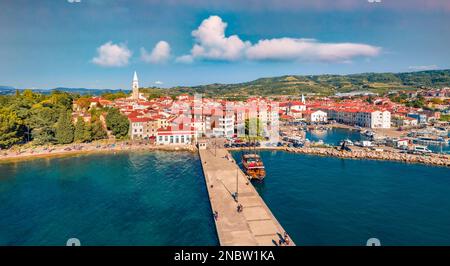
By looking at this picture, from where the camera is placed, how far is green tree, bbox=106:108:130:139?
902 inches

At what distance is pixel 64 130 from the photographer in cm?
2169

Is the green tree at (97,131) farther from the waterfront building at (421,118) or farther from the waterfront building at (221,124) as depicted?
the waterfront building at (421,118)

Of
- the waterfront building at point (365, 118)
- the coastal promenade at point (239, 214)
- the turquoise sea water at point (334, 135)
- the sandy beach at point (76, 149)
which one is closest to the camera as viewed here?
the coastal promenade at point (239, 214)

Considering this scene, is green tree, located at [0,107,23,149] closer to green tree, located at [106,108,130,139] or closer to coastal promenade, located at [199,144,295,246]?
green tree, located at [106,108,130,139]

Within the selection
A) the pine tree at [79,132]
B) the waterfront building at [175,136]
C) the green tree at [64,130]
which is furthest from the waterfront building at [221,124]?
the green tree at [64,130]

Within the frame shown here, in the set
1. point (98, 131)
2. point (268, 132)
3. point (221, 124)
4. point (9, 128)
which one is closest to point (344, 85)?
point (268, 132)

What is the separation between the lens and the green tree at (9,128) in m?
20.0

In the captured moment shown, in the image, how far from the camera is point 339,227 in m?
9.30

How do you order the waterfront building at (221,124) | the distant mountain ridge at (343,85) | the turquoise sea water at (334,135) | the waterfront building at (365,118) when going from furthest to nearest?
the distant mountain ridge at (343,85)
the waterfront building at (365,118)
the turquoise sea water at (334,135)
the waterfront building at (221,124)

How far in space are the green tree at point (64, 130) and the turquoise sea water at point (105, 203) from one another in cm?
391

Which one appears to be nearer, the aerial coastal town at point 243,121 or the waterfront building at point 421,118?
the aerial coastal town at point 243,121

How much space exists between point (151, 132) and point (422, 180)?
61.8 ft

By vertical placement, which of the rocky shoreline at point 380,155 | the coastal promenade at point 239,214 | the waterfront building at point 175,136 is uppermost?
the waterfront building at point 175,136
